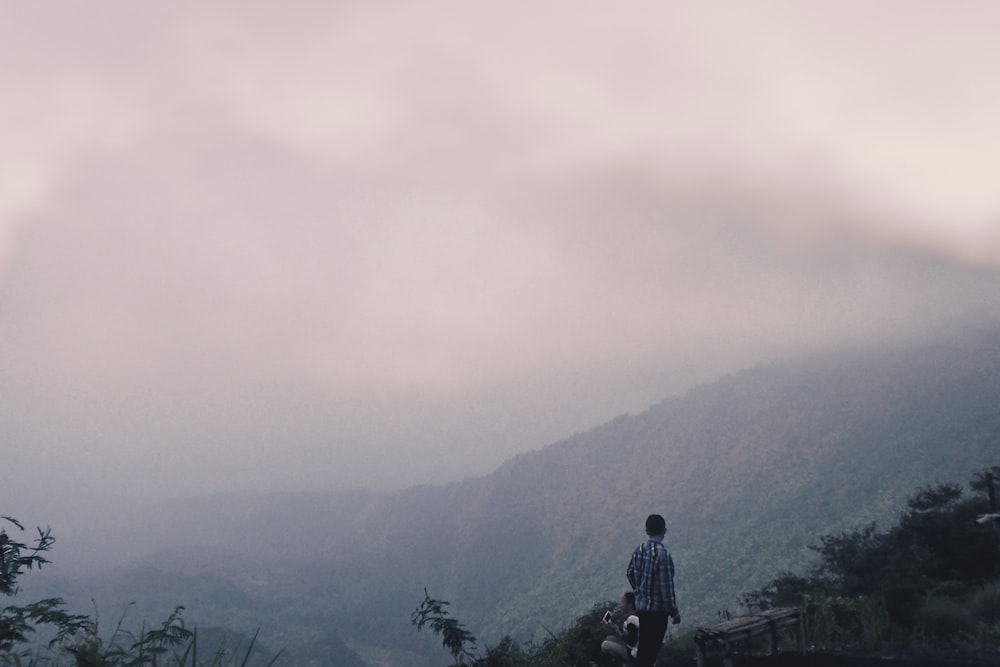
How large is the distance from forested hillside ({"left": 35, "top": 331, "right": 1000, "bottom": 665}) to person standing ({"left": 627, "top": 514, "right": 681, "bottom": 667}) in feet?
177

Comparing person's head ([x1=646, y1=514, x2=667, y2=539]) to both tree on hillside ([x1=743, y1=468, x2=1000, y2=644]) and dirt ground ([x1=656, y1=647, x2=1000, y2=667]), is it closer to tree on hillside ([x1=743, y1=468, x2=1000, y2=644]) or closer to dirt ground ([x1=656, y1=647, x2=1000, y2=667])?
dirt ground ([x1=656, y1=647, x2=1000, y2=667])

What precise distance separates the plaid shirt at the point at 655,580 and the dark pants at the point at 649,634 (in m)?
0.11

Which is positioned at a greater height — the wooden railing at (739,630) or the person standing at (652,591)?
the person standing at (652,591)

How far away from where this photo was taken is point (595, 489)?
366 ft

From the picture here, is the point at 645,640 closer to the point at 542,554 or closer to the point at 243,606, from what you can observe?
the point at 542,554

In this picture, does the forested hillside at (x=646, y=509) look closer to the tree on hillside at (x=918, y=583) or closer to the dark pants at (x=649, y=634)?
the tree on hillside at (x=918, y=583)

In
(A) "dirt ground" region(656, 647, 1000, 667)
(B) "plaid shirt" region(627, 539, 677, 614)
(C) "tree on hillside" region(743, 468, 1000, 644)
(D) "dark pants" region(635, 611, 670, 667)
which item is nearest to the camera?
(A) "dirt ground" region(656, 647, 1000, 667)

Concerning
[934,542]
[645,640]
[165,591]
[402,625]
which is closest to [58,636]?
[645,640]

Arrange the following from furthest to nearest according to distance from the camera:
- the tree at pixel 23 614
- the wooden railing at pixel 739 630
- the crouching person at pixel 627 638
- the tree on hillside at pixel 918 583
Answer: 1. the tree on hillside at pixel 918 583
2. the wooden railing at pixel 739 630
3. the crouching person at pixel 627 638
4. the tree at pixel 23 614

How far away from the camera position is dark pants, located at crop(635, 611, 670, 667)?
880cm

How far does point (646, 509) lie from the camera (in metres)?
97.2

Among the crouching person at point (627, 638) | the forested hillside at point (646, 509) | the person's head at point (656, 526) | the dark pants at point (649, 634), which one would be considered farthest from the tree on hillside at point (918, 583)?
the forested hillside at point (646, 509)

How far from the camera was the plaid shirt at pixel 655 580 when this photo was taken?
8.70m

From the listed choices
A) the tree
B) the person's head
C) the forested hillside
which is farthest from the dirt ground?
the forested hillside
